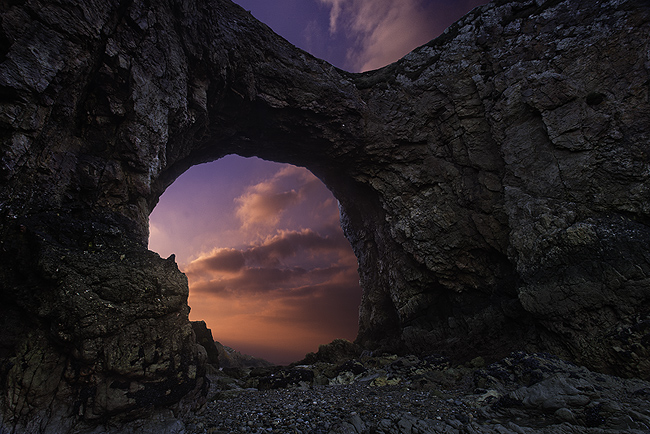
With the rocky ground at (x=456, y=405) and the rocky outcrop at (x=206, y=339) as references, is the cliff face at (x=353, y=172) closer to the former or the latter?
the rocky ground at (x=456, y=405)

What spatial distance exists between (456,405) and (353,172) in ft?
61.7

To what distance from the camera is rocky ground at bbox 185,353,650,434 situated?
7.39 metres

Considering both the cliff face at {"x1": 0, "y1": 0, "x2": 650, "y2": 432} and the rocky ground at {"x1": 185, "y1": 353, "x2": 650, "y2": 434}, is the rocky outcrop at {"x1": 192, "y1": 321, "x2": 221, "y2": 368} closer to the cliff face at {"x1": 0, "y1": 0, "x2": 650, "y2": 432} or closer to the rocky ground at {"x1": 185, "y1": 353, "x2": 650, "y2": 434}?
the rocky ground at {"x1": 185, "y1": 353, "x2": 650, "y2": 434}

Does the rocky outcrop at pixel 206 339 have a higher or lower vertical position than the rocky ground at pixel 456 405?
higher

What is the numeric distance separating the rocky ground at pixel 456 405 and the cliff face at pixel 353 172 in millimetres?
2581

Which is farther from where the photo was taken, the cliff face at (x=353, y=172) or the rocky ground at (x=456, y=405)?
the cliff face at (x=353, y=172)

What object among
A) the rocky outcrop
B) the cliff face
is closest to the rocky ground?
the cliff face

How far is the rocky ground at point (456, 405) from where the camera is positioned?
24.2 ft

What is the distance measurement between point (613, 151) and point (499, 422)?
1534 cm

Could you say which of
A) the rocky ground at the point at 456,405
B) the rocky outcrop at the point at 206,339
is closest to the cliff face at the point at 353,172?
the rocky ground at the point at 456,405

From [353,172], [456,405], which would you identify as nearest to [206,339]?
[353,172]

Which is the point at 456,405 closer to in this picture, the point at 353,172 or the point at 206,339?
the point at 353,172

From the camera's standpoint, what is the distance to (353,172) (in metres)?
24.7

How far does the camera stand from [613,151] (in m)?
14.1
